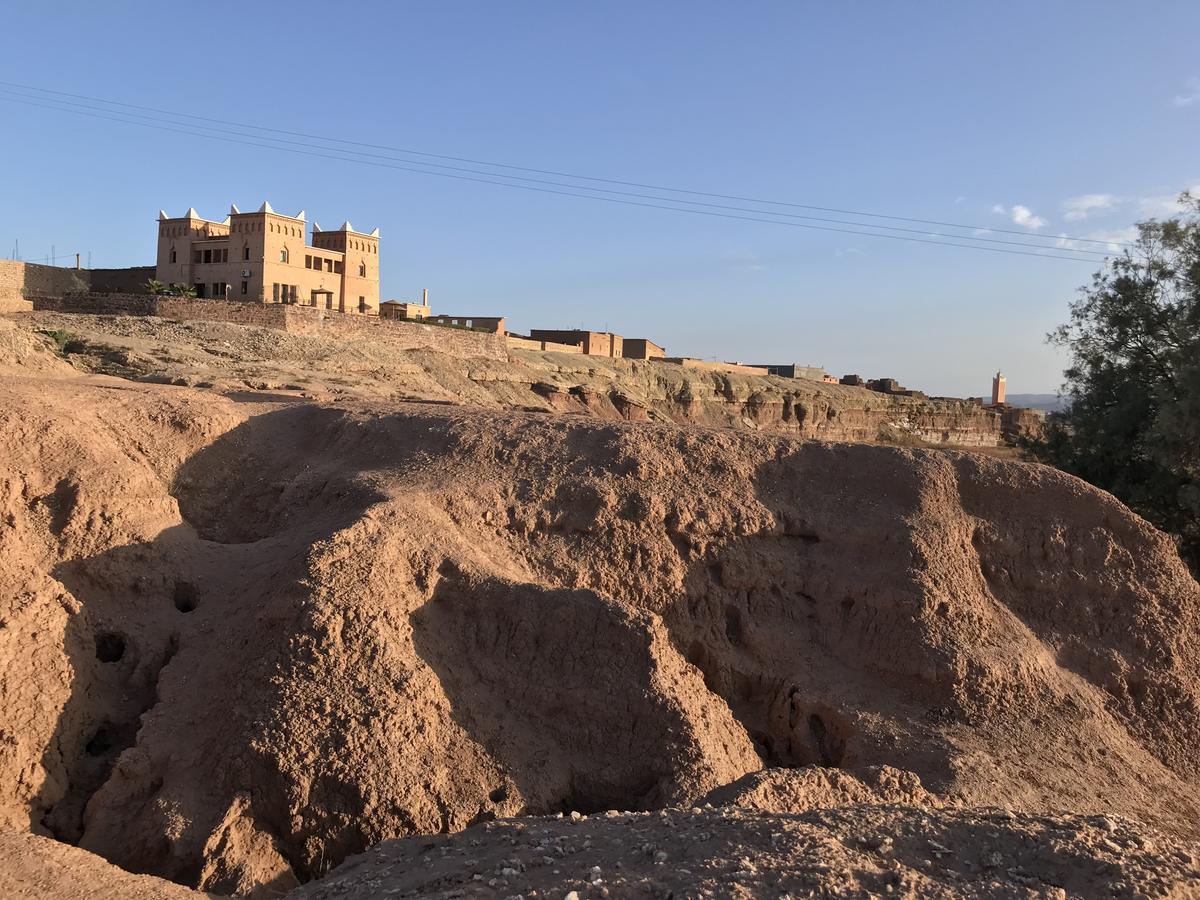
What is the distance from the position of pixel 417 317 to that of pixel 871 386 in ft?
99.5

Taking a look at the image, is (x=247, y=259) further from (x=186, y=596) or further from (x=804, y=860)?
(x=804, y=860)

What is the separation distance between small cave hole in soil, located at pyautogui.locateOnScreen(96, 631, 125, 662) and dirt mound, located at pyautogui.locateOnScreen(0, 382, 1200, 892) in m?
0.04

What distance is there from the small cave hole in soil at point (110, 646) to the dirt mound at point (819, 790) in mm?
4635

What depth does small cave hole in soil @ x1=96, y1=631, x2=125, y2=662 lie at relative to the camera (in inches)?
294

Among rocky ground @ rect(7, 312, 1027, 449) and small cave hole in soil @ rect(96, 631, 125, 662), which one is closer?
small cave hole in soil @ rect(96, 631, 125, 662)

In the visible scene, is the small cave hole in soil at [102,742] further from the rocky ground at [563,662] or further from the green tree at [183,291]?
the green tree at [183,291]

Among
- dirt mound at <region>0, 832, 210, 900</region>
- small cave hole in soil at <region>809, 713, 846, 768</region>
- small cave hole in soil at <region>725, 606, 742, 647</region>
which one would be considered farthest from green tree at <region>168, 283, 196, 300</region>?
dirt mound at <region>0, 832, 210, 900</region>

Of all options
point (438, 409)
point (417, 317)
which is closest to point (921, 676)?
point (438, 409)

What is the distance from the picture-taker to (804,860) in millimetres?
4543

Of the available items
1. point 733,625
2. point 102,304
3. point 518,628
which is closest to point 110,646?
point 518,628

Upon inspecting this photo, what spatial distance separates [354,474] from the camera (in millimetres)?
9172

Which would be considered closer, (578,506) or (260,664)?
(260,664)

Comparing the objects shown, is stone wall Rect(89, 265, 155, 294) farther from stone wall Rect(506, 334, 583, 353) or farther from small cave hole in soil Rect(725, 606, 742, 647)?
small cave hole in soil Rect(725, 606, 742, 647)

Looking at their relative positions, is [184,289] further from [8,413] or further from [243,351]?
[8,413]
